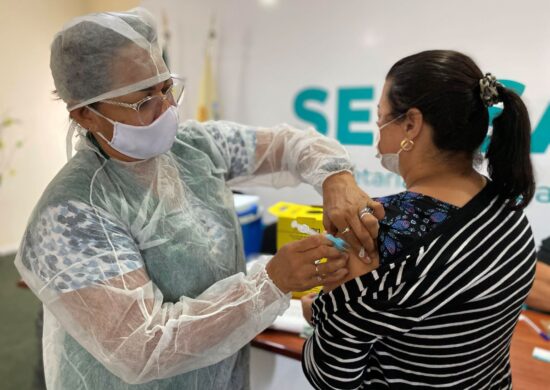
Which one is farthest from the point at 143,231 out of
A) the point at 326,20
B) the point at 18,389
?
the point at 18,389

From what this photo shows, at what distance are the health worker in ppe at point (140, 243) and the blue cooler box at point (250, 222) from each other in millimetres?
747

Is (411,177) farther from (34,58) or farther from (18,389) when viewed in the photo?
(34,58)

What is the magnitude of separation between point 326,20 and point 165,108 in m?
1.52

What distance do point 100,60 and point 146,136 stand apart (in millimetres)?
186

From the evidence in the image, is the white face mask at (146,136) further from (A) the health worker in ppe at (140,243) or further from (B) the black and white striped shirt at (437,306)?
(B) the black and white striped shirt at (437,306)

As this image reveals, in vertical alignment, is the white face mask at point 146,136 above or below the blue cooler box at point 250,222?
above

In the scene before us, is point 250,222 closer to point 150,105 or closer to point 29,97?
point 150,105

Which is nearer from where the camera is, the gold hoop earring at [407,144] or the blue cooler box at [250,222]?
the gold hoop earring at [407,144]

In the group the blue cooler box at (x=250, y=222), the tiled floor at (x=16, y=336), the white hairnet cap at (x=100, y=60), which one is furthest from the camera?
the tiled floor at (x=16, y=336)

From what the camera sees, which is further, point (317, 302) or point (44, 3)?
point (44, 3)

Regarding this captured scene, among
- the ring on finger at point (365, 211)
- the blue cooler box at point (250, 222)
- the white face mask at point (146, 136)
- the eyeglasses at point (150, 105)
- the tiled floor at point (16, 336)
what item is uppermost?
the eyeglasses at point (150, 105)

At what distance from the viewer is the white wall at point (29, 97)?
374 cm

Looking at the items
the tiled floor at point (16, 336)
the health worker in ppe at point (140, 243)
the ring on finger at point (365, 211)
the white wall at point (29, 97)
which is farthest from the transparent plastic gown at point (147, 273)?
the white wall at point (29, 97)

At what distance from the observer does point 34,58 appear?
3.91 metres
